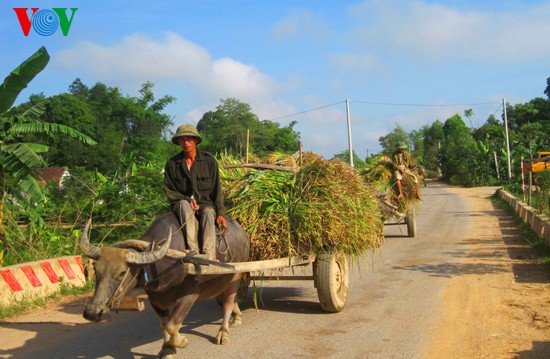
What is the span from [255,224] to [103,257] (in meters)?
2.29

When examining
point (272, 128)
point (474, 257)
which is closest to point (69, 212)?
point (474, 257)

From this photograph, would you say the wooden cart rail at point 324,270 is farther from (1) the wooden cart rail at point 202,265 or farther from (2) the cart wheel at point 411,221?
(2) the cart wheel at point 411,221

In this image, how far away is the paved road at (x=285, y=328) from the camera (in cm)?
564

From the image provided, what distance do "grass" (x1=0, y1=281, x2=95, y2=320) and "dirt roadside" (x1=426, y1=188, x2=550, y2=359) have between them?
564cm

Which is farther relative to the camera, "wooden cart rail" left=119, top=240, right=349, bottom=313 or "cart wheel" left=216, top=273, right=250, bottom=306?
"cart wheel" left=216, top=273, right=250, bottom=306

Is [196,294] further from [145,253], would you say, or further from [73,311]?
[73,311]

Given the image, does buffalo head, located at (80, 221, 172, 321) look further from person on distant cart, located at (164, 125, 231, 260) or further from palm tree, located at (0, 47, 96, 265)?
palm tree, located at (0, 47, 96, 265)

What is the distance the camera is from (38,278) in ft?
27.9

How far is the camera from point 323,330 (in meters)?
6.29

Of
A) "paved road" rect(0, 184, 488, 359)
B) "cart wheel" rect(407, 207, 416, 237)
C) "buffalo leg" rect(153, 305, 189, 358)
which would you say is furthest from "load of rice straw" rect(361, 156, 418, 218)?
"buffalo leg" rect(153, 305, 189, 358)

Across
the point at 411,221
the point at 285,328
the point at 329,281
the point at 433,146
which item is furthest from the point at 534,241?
the point at 433,146

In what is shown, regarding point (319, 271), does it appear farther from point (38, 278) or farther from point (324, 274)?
point (38, 278)

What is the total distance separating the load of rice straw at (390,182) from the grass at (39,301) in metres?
7.48

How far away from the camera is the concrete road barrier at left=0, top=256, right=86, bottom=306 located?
311 inches
